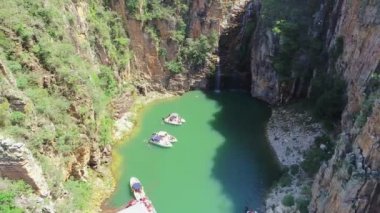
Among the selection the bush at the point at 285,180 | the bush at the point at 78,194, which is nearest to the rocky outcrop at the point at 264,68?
the bush at the point at 285,180

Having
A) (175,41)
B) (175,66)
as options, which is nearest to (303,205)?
(175,66)

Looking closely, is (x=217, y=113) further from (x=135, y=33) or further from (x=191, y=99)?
(x=135, y=33)

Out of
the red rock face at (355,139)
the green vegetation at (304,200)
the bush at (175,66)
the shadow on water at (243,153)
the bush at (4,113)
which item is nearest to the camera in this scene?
the red rock face at (355,139)

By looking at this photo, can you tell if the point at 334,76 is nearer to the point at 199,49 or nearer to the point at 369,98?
the point at 369,98

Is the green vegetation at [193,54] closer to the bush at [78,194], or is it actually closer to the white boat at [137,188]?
the white boat at [137,188]

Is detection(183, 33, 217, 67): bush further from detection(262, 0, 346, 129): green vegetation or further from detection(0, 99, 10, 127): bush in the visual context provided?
detection(0, 99, 10, 127): bush

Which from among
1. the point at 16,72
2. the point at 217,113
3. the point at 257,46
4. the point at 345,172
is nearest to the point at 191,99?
the point at 217,113
